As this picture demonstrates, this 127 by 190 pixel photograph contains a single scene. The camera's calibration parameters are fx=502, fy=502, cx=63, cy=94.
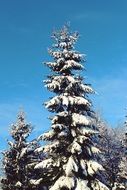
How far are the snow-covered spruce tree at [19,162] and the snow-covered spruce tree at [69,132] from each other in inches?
353

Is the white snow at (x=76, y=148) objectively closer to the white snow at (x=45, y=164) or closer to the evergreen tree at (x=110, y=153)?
the white snow at (x=45, y=164)

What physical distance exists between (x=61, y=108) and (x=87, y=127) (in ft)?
7.76

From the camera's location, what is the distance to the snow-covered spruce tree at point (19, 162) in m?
44.3

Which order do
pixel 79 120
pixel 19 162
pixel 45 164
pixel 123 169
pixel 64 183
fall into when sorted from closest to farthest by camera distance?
pixel 64 183
pixel 45 164
pixel 79 120
pixel 19 162
pixel 123 169

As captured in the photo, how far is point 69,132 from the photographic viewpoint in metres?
35.5

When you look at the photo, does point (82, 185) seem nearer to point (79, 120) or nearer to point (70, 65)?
point (79, 120)

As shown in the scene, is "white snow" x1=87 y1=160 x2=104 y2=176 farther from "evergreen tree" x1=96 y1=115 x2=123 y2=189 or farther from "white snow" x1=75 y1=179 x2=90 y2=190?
"evergreen tree" x1=96 y1=115 x2=123 y2=189

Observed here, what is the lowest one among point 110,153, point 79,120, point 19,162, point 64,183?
point 64,183

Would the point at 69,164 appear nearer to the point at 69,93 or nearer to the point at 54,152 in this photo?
the point at 54,152

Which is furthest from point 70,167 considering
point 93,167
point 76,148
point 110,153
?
point 110,153

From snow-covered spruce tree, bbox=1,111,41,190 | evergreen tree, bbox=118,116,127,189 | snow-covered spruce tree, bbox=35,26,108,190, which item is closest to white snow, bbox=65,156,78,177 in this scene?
snow-covered spruce tree, bbox=35,26,108,190

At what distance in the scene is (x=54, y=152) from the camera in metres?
35.4

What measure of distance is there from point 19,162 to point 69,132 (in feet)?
37.0

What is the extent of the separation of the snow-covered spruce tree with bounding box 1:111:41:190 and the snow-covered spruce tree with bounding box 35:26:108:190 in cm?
897
